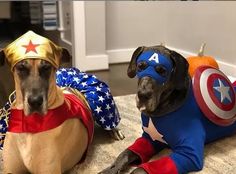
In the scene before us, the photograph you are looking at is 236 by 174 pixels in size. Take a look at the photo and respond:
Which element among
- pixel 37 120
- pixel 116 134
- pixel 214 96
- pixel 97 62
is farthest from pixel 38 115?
pixel 97 62

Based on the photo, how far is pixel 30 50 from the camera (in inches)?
43.8

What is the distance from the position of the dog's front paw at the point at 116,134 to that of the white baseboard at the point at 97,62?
1556 mm

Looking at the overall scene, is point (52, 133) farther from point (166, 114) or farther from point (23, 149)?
point (166, 114)

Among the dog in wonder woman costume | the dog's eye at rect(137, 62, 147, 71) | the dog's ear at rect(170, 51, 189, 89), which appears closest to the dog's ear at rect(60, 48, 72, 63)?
the dog in wonder woman costume

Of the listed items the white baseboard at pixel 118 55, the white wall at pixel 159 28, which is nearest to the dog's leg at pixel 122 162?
the white wall at pixel 159 28

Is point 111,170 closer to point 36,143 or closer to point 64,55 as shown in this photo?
point 36,143

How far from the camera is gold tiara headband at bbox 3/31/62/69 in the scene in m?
1.11

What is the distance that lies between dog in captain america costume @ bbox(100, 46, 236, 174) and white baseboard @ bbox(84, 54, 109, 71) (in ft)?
5.76

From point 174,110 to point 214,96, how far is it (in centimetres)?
21

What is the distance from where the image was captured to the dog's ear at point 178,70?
1361 millimetres

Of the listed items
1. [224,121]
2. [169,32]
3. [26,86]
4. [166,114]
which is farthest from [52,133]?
[169,32]

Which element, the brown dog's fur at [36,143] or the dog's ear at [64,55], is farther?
the dog's ear at [64,55]

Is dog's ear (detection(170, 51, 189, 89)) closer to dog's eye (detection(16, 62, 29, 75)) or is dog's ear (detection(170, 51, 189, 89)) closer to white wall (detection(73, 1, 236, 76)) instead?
dog's eye (detection(16, 62, 29, 75))

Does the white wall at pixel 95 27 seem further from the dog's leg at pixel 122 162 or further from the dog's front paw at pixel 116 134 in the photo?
the dog's leg at pixel 122 162
